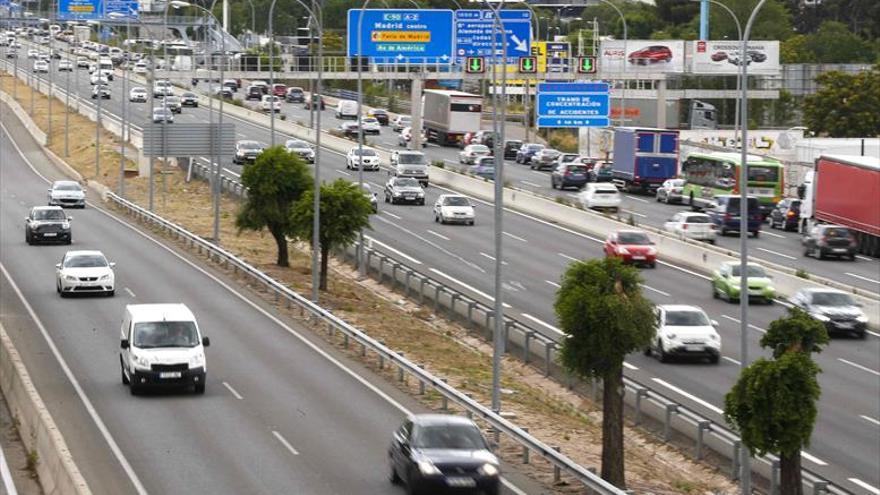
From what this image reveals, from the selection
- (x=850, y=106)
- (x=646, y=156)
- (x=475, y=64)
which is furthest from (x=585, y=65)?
(x=850, y=106)

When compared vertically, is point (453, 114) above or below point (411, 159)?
above

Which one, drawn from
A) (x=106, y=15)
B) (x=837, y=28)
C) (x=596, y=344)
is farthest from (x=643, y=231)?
(x=837, y=28)

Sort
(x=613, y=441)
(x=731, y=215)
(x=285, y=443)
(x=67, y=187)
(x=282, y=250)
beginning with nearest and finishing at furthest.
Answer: (x=613, y=441)
(x=285, y=443)
(x=282, y=250)
(x=731, y=215)
(x=67, y=187)

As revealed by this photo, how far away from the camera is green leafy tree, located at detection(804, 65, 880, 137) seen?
394 ft

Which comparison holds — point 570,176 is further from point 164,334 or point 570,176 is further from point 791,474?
point 791,474

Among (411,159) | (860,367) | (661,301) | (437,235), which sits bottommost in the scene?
(860,367)

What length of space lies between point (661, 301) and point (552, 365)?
12.5m

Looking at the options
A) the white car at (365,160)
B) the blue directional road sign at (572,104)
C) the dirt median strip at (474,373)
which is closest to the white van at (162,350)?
the dirt median strip at (474,373)

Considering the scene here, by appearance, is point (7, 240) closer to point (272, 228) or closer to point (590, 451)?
point (272, 228)

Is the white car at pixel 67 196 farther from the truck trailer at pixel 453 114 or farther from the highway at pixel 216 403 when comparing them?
the truck trailer at pixel 453 114

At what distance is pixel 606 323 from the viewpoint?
96.3 feet

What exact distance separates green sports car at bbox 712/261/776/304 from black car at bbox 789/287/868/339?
13.4 feet

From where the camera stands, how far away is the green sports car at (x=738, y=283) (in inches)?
2165

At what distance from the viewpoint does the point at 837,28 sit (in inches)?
6791
